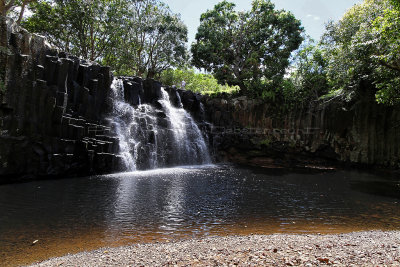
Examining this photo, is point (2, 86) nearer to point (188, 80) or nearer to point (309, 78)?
point (309, 78)

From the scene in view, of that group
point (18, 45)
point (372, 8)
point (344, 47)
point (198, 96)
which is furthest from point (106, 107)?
point (372, 8)

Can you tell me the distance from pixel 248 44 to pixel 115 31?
52.6ft

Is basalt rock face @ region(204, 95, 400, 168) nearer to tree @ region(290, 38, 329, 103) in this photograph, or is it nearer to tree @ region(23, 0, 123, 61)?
tree @ region(290, 38, 329, 103)

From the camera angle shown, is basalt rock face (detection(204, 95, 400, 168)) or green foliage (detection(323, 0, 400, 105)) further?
basalt rock face (detection(204, 95, 400, 168))

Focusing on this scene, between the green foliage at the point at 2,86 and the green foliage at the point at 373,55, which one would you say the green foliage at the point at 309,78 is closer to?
the green foliage at the point at 373,55

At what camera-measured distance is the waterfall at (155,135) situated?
65.4ft

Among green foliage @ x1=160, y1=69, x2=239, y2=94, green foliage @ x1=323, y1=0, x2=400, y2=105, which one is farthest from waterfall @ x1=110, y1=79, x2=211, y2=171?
green foliage @ x1=160, y1=69, x2=239, y2=94

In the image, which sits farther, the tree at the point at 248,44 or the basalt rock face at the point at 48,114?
the tree at the point at 248,44

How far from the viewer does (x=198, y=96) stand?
28766mm

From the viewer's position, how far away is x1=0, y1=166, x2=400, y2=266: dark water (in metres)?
6.70

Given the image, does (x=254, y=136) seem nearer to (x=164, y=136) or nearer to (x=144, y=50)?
(x=164, y=136)

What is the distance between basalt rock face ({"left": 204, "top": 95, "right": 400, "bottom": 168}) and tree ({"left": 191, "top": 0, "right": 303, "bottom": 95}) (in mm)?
3596

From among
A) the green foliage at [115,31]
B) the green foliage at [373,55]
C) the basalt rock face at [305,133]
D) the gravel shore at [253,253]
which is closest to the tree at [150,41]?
the green foliage at [115,31]

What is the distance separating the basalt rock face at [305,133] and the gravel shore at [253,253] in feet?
65.3
